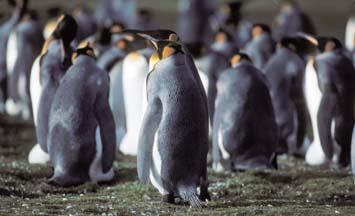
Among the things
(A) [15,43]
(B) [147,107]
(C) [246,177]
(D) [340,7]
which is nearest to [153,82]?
(B) [147,107]

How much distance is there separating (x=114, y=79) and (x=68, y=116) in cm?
339

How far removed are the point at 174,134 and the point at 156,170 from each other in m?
0.32

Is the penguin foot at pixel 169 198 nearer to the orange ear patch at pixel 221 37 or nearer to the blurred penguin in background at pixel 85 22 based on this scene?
the orange ear patch at pixel 221 37

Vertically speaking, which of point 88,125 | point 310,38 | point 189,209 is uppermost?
point 310,38

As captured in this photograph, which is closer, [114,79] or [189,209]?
[189,209]

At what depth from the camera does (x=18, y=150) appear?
35.8ft

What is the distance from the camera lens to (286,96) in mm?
11195

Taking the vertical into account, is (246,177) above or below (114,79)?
below

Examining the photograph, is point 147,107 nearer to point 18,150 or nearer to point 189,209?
point 189,209

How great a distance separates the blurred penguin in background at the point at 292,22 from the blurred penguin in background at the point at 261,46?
2672 millimetres

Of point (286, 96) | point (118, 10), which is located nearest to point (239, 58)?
point (286, 96)

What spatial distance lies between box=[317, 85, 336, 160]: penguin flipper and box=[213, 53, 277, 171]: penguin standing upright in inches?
23.4

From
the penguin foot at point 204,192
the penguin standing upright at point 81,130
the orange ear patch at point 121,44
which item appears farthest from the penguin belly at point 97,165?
the orange ear patch at point 121,44

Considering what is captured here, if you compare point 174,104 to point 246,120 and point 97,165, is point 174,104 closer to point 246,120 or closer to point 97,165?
point 97,165
